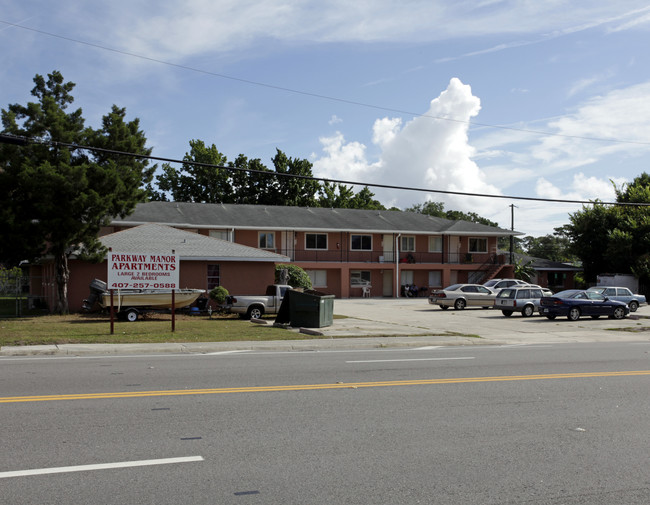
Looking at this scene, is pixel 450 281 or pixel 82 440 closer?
pixel 82 440

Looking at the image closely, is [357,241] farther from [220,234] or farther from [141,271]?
[141,271]

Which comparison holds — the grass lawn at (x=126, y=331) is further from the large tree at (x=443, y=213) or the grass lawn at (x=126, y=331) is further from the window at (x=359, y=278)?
the large tree at (x=443, y=213)

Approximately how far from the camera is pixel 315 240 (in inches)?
2044

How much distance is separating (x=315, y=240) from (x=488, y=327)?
2747 centimetres

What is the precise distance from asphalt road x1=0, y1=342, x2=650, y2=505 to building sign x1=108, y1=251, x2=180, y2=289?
7.37 meters

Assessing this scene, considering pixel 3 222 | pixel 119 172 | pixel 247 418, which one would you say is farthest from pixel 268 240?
pixel 247 418

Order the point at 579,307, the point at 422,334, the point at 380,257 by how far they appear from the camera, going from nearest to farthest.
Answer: the point at 422,334
the point at 579,307
the point at 380,257

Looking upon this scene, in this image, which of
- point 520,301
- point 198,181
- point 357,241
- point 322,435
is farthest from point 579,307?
point 198,181

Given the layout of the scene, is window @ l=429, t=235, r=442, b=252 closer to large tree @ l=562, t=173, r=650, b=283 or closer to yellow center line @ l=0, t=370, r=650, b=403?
large tree @ l=562, t=173, r=650, b=283

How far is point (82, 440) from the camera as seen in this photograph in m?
6.78

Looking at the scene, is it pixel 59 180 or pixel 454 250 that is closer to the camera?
pixel 59 180

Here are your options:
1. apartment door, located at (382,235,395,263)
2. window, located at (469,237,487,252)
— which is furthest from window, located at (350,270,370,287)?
window, located at (469,237,487,252)

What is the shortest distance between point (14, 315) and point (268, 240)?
25.2m

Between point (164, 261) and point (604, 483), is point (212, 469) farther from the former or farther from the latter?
point (164, 261)
